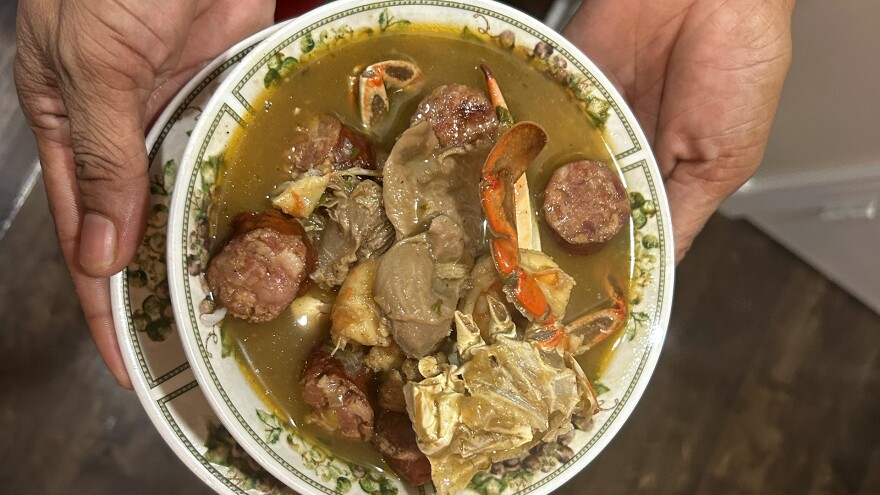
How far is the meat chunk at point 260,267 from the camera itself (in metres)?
2.07

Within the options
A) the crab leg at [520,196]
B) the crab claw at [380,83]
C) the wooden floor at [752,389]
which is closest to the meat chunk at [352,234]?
the crab claw at [380,83]

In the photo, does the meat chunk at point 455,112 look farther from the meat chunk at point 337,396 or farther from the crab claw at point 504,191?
the meat chunk at point 337,396

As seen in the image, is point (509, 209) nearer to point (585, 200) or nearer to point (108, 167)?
point (585, 200)

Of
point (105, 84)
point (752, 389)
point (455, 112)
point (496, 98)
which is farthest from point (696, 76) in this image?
point (752, 389)

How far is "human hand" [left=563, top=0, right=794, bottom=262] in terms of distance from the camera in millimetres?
2777

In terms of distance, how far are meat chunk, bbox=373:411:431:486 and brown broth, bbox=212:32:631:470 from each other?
0.27 feet

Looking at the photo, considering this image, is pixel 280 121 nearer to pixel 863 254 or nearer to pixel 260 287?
pixel 260 287

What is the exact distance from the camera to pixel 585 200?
239 centimetres

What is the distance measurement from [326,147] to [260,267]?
48cm

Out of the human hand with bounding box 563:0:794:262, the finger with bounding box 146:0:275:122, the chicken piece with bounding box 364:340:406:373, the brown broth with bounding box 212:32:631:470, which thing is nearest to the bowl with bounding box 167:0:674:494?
the brown broth with bounding box 212:32:631:470

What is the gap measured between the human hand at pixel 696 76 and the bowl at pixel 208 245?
2.05 feet

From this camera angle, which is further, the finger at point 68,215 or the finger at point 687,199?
the finger at point 687,199

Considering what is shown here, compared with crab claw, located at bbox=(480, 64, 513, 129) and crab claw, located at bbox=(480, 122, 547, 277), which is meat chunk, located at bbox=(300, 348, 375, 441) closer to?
crab claw, located at bbox=(480, 122, 547, 277)

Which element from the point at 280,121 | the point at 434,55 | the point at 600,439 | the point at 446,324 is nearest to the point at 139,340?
the point at 280,121
